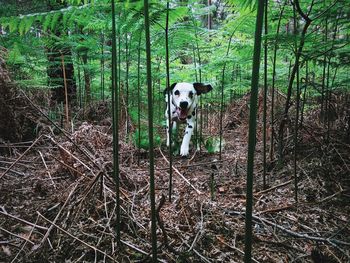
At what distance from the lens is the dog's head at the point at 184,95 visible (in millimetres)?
4918

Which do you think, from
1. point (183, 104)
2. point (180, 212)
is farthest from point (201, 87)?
point (180, 212)

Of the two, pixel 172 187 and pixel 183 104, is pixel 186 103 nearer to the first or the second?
pixel 183 104

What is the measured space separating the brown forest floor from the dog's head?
1.67m

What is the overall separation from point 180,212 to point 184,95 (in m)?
2.97

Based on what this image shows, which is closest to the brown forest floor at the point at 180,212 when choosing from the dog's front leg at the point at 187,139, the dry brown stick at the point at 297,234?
the dry brown stick at the point at 297,234

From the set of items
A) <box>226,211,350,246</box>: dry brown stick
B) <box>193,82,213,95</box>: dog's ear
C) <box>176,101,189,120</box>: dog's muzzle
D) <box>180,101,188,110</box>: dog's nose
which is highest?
<box>193,82,213,95</box>: dog's ear

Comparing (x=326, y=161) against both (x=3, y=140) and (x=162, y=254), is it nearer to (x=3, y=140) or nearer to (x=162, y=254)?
(x=162, y=254)

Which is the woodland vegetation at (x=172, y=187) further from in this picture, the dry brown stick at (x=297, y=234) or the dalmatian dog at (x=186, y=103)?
the dalmatian dog at (x=186, y=103)

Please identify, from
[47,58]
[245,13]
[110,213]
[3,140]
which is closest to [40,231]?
[110,213]

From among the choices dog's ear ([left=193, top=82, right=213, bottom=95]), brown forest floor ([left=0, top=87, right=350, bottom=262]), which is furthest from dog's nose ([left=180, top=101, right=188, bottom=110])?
brown forest floor ([left=0, top=87, right=350, bottom=262])

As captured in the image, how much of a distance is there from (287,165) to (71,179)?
2223 millimetres

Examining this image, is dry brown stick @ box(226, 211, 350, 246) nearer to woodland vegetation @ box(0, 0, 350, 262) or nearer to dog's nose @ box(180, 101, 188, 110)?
woodland vegetation @ box(0, 0, 350, 262)

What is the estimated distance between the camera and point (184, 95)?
4977 mm

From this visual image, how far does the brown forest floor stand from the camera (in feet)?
5.98
